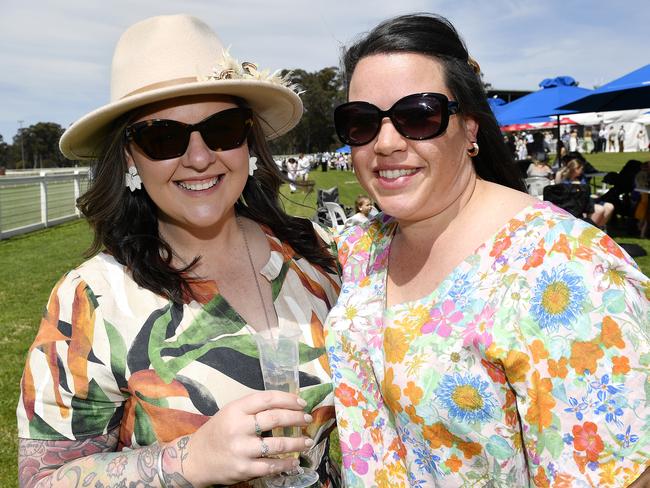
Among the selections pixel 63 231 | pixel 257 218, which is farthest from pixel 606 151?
pixel 257 218

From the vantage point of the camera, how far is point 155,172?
6.38 ft

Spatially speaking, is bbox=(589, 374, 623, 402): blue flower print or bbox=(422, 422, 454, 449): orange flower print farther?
bbox=(422, 422, 454, 449): orange flower print

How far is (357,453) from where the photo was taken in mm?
1905

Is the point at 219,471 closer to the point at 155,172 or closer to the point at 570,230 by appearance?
the point at 155,172

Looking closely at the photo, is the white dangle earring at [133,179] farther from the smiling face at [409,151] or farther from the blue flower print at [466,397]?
the blue flower print at [466,397]

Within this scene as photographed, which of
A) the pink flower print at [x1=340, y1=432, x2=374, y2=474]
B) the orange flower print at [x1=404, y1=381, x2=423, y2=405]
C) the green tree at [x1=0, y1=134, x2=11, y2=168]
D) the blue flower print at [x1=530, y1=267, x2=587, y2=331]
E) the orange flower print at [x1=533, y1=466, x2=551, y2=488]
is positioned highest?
the green tree at [x1=0, y1=134, x2=11, y2=168]

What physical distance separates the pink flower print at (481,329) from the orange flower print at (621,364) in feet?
0.95

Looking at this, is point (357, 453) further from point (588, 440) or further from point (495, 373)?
point (588, 440)

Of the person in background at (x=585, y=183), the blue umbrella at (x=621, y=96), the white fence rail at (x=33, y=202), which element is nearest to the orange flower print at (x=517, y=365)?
the person in background at (x=585, y=183)

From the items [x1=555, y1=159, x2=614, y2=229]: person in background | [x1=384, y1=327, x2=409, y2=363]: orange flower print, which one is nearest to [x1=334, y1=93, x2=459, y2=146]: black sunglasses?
[x1=384, y1=327, x2=409, y2=363]: orange flower print

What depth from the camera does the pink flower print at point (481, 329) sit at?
1531mm

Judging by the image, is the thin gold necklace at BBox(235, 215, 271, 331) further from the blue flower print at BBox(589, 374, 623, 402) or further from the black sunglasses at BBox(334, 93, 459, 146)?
the blue flower print at BBox(589, 374, 623, 402)

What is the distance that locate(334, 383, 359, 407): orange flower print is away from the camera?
1.90 m

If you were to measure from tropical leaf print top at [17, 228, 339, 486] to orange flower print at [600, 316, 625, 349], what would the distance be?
0.90m
